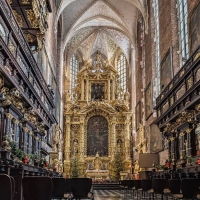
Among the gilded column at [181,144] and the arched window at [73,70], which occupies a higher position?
the arched window at [73,70]

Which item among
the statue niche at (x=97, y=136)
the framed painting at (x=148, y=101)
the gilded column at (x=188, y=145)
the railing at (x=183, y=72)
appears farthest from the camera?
the statue niche at (x=97, y=136)

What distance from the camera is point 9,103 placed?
11.3 m

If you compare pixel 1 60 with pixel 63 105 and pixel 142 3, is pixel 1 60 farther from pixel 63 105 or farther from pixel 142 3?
pixel 63 105

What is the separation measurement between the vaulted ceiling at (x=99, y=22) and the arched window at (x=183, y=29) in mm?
8568

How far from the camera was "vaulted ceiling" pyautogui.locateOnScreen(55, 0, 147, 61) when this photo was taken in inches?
1200

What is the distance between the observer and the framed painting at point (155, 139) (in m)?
19.7

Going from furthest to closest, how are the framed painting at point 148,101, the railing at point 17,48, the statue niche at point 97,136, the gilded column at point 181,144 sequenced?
the statue niche at point 97,136
the framed painting at point 148,101
the gilded column at point 181,144
the railing at point 17,48

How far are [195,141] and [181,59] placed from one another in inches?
205

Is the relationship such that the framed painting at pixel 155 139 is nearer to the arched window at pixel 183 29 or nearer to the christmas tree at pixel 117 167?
the arched window at pixel 183 29

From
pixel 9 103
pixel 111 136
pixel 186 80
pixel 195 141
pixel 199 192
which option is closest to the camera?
pixel 199 192

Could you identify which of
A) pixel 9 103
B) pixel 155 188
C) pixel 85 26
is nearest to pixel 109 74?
pixel 85 26

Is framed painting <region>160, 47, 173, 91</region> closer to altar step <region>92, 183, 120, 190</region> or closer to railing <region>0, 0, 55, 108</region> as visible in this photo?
railing <region>0, 0, 55, 108</region>

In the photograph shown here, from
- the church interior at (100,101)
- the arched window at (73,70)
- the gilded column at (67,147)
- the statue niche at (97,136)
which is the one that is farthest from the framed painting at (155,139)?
the arched window at (73,70)

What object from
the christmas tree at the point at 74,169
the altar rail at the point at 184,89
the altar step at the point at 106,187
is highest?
the altar rail at the point at 184,89
